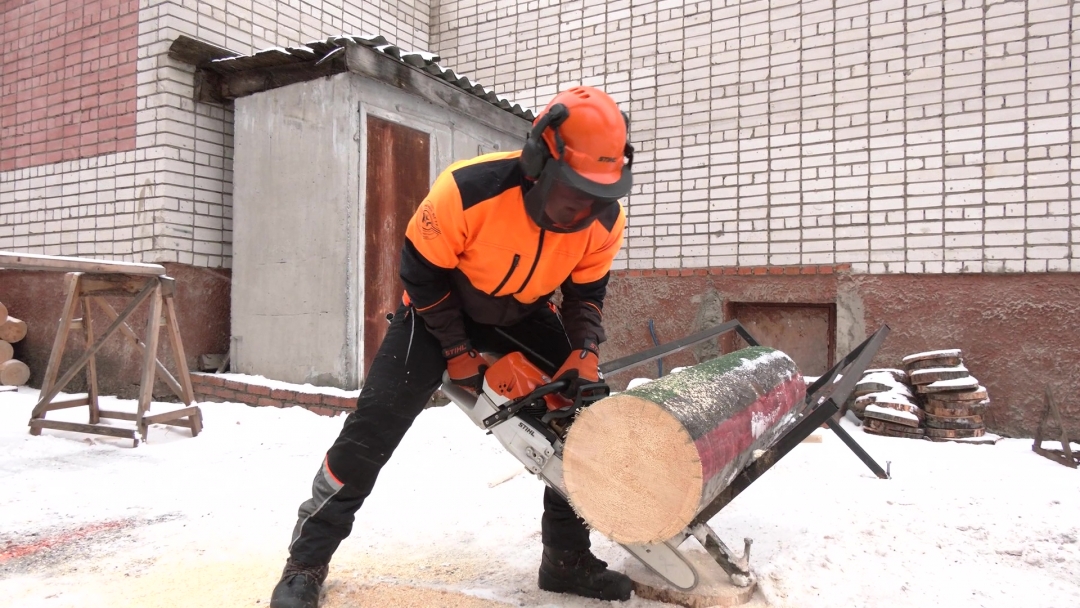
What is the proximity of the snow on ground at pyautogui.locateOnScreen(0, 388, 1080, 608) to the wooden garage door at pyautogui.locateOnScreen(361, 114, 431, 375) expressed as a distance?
1.34m

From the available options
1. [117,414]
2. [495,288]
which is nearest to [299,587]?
[495,288]

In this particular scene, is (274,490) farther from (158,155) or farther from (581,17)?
(581,17)

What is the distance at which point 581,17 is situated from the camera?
275 inches

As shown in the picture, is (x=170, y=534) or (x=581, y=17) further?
(x=581, y=17)

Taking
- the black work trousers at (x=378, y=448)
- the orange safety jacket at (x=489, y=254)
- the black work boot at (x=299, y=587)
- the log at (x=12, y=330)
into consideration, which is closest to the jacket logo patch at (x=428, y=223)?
the orange safety jacket at (x=489, y=254)

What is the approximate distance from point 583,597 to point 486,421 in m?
0.76

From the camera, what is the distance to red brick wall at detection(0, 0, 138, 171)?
5840 mm

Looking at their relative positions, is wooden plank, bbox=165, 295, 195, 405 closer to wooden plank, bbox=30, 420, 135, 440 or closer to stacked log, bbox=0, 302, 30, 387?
wooden plank, bbox=30, 420, 135, 440

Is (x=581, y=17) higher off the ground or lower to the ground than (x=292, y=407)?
higher

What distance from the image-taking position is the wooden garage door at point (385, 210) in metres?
5.35

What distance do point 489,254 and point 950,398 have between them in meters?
4.12

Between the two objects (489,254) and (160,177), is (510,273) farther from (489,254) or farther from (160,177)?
(160,177)

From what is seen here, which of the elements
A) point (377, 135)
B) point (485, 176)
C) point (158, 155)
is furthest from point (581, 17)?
point (485, 176)

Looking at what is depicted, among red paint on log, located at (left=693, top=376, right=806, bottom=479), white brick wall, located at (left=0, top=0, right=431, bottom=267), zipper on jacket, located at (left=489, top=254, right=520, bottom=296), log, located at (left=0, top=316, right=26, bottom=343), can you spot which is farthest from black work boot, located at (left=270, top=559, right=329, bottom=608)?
log, located at (left=0, top=316, right=26, bottom=343)
